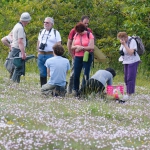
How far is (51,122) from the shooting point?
352 inches

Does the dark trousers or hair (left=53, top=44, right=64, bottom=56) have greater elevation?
hair (left=53, top=44, right=64, bottom=56)

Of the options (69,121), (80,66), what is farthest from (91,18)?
(69,121)

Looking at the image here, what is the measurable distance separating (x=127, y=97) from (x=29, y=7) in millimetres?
15693

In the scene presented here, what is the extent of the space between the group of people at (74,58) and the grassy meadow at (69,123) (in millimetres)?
453

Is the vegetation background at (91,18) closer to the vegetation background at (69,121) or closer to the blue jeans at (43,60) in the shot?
the vegetation background at (69,121)

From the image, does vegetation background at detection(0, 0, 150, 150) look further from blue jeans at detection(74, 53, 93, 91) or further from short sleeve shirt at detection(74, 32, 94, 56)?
short sleeve shirt at detection(74, 32, 94, 56)

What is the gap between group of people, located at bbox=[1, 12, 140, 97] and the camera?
13.1 meters

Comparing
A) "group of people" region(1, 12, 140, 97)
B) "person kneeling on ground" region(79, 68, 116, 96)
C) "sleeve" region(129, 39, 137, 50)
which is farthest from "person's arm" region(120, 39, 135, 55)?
"person kneeling on ground" region(79, 68, 116, 96)

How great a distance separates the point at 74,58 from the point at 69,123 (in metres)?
5.42

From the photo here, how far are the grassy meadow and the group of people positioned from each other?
0.45 meters

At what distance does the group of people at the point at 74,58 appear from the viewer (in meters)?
13.1

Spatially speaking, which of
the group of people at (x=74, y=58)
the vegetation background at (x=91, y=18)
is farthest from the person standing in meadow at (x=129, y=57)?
the vegetation background at (x=91, y=18)

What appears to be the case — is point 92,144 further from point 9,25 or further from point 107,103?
point 9,25

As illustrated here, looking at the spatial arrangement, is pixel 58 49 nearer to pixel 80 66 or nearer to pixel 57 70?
pixel 57 70
